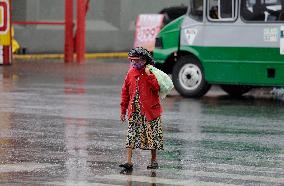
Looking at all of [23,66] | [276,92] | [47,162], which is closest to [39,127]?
[47,162]

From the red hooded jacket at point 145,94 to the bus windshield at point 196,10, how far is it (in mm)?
9381

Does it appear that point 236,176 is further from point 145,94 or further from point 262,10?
point 262,10

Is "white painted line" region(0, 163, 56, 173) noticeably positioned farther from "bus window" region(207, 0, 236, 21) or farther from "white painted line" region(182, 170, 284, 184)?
"bus window" region(207, 0, 236, 21)

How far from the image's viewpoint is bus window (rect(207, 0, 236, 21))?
20.4m

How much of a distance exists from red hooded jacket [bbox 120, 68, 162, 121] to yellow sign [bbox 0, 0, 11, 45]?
17.9m

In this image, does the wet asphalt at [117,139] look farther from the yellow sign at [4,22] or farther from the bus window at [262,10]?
the yellow sign at [4,22]

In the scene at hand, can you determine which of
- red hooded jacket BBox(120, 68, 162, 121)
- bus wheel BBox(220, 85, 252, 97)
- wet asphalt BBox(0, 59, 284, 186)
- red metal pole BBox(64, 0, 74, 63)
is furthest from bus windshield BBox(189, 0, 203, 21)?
red metal pole BBox(64, 0, 74, 63)

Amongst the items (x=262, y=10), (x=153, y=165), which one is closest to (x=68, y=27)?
(x=262, y=10)

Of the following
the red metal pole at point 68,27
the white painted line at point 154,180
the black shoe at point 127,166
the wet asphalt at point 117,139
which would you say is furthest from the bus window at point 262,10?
the red metal pole at point 68,27

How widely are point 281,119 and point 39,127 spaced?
386 cm

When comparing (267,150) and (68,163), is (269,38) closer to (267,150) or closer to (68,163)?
(267,150)

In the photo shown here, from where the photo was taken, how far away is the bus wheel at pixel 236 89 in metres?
21.7

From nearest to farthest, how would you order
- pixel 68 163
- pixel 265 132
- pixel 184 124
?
pixel 68 163 < pixel 265 132 < pixel 184 124

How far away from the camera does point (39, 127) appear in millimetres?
15055
